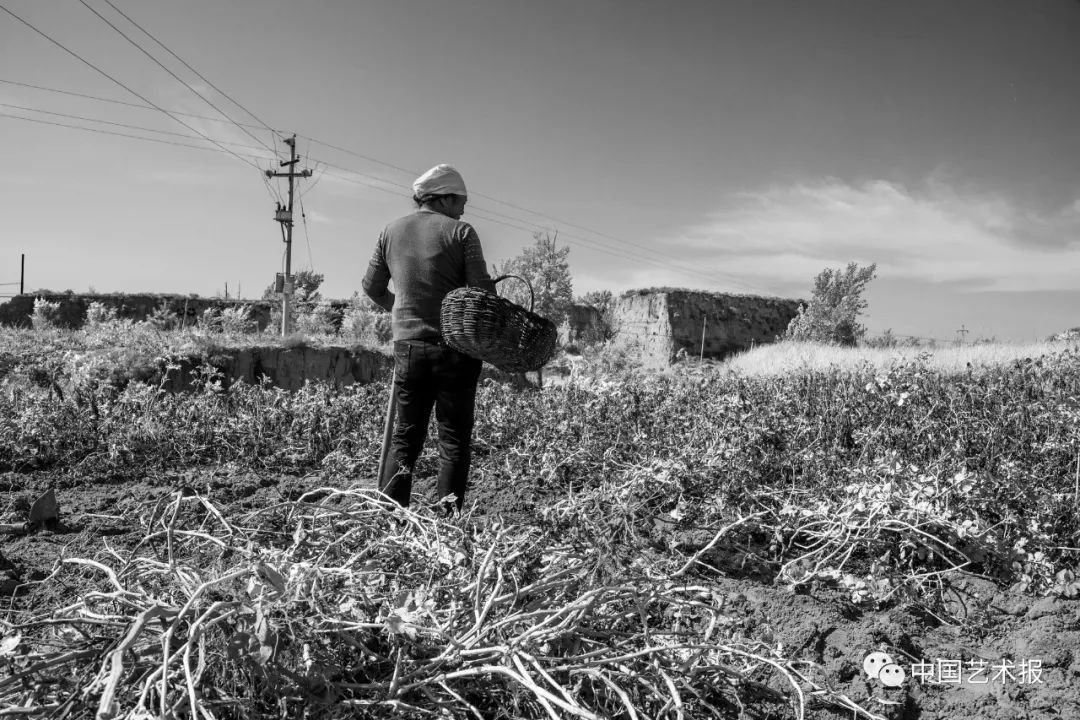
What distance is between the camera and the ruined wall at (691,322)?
29094mm

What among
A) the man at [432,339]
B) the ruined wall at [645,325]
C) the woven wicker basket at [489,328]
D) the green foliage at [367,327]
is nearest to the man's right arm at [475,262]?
the man at [432,339]

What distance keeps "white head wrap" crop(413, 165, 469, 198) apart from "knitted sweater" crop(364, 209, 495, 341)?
3.9 inches

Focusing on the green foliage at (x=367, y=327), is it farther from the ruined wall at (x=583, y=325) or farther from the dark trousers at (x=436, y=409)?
the dark trousers at (x=436, y=409)

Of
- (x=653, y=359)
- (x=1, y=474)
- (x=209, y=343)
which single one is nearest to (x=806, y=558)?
(x=1, y=474)

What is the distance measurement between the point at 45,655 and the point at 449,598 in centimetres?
84

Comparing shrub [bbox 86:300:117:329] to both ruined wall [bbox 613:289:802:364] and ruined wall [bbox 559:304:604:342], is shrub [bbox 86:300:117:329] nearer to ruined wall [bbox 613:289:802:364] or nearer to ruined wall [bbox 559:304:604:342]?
ruined wall [bbox 559:304:604:342]

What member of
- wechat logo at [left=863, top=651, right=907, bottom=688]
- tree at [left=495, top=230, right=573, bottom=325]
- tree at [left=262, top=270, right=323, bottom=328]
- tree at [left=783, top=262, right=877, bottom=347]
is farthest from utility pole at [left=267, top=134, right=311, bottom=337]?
wechat logo at [left=863, top=651, right=907, bottom=688]

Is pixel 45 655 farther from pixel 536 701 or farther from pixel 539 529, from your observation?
pixel 539 529

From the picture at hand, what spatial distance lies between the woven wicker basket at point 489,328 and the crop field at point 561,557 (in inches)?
27.7

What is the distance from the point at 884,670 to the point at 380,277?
2.66 m

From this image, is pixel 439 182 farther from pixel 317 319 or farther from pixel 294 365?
pixel 317 319

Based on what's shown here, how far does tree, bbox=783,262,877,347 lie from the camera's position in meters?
22.2

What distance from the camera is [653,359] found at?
2905 cm

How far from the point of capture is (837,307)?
73.3 ft
